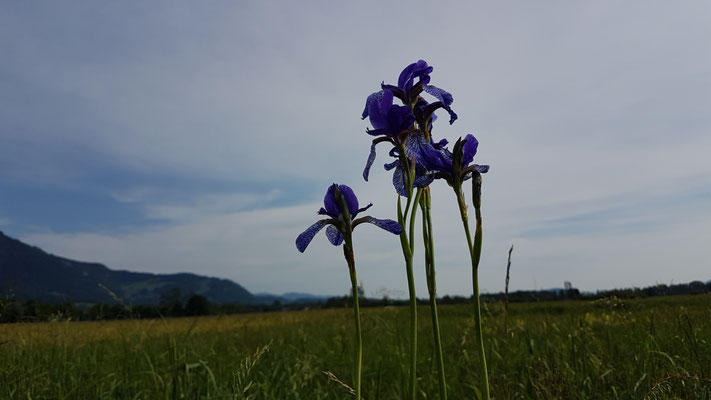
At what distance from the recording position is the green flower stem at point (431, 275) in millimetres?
1742

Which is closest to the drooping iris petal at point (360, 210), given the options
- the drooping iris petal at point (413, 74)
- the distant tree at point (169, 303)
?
the drooping iris petal at point (413, 74)

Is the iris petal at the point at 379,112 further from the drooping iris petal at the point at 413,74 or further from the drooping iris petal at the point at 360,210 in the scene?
the drooping iris petal at the point at 360,210

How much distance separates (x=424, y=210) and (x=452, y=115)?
476mm

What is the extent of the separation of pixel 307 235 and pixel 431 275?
54cm

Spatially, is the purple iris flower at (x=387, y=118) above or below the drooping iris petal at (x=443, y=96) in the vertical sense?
below

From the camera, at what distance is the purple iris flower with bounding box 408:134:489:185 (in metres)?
1.80

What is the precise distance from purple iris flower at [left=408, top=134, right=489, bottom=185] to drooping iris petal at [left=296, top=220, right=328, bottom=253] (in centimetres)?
50

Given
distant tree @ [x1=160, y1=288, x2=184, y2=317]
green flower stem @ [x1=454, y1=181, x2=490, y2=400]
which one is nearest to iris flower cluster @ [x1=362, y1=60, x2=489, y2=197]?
green flower stem @ [x1=454, y1=181, x2=490, y2=400]

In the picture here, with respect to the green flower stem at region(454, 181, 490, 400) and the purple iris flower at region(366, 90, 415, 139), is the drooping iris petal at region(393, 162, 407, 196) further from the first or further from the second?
the green flower stem at region(454, 181, 490, 400)

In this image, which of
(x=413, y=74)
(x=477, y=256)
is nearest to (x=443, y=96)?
(x=413, y=74)

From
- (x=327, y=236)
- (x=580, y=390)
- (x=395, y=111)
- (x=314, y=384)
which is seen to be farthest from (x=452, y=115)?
(x=314, y=384)

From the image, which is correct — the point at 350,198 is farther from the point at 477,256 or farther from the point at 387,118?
the point at 477,256

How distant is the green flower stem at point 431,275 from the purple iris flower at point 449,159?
5.5 inches

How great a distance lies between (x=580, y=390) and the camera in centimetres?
330
